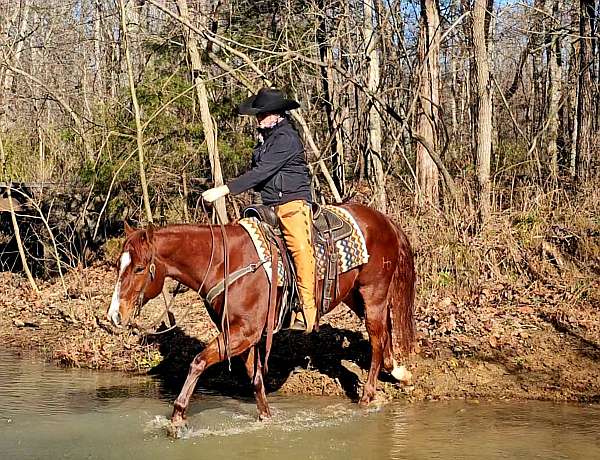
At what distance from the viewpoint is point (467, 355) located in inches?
329

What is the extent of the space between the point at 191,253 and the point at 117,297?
0.72 metres

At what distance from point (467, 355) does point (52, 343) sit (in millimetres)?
5818

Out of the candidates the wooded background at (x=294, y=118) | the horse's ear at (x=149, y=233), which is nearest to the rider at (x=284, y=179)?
the horse's ear at (x=149, y=233)

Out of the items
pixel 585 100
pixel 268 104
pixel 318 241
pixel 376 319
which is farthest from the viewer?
pixel 585 100

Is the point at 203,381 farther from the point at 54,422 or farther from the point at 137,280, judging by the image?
the point at 137,280

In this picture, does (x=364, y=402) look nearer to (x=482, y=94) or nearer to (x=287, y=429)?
(x=287, y=429)

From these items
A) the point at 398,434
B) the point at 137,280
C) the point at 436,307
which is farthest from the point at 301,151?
the point at 436,307

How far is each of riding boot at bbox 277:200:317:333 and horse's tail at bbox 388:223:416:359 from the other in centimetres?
122

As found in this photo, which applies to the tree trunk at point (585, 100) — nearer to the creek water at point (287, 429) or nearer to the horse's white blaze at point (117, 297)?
the creek water at point (287, 429)

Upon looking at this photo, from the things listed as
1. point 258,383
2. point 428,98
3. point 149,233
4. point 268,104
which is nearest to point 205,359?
point 258,383

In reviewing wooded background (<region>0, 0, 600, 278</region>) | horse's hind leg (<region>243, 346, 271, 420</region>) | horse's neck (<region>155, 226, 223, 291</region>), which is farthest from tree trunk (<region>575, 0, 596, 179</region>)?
horse's neck (<region>155, 226, 223, 291</region>)

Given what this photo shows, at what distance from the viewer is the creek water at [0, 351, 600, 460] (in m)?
6.14

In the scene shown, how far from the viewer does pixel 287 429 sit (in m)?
6.73

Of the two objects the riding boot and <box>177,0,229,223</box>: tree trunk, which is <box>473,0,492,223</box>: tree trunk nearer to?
<box>177,0,229,223</box>: tree trunk
